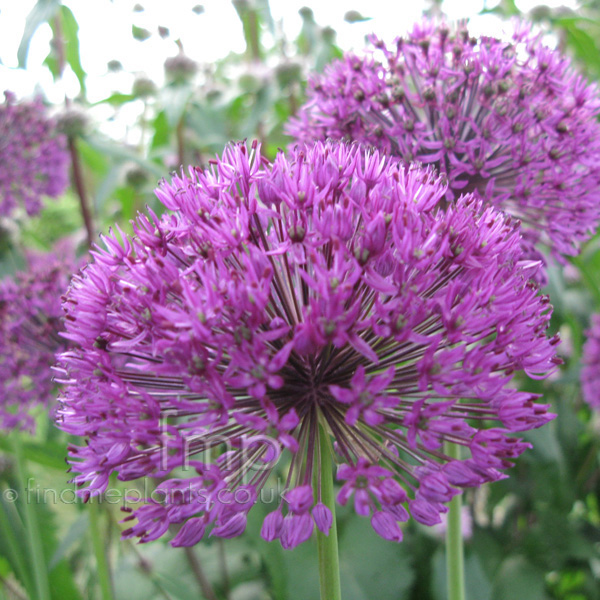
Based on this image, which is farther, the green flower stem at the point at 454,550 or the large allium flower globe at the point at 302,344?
the green flower stem at the point at 454,550

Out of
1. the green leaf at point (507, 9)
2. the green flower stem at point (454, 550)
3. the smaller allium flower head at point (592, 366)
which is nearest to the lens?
the green flower stem at point (454, 550)

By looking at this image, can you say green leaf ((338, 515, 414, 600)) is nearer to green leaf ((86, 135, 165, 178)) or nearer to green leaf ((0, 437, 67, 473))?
green leaf ((0, 437, 67, 473))

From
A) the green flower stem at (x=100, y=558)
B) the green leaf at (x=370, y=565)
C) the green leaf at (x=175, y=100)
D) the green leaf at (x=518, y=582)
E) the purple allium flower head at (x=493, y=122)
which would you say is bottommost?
the green leaf at (x=518, y=582)

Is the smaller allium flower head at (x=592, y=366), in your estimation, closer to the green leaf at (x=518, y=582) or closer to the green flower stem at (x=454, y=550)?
the green leaf at (x=518, y=582)

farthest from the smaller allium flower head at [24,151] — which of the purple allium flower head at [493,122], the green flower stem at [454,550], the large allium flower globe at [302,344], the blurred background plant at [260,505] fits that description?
the green flower stem at [454,550]

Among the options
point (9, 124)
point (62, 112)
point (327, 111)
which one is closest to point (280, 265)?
point (327, 111)

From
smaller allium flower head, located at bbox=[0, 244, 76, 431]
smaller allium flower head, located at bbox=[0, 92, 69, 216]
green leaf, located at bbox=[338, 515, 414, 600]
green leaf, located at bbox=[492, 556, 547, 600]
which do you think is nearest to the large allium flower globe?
smaller allium flower head, located at bbox=[0, 244, 76, 431]

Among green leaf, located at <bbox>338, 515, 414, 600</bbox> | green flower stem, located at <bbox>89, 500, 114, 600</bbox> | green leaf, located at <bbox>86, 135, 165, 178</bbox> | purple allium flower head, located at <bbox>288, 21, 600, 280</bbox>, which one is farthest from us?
green leaf, located at <bbox>86, 135, 165, 178</bbox>
